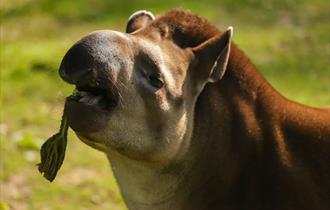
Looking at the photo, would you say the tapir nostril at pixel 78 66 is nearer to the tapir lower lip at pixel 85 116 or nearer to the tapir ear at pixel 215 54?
the tapir lower lip at pixel 85 116

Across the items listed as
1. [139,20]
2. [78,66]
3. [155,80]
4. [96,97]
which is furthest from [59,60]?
[78,66]

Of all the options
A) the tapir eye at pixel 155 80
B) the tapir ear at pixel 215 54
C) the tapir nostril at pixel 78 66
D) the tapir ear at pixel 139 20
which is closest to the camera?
the tapir nostril at pixel 78 66

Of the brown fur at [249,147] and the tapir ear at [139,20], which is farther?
the tapir ear at [139,20]

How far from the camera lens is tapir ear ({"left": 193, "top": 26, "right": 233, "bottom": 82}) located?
4367 mm

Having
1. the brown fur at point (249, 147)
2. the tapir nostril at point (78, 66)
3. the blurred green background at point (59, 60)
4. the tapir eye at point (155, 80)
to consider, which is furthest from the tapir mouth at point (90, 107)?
the brown fur at point (249, 147)

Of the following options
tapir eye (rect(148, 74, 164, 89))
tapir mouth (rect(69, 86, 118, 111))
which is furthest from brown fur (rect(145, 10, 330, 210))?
tapir mouth (rect(69, 86, 118, 111))

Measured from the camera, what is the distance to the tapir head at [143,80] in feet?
12.7

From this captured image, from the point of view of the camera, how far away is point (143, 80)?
4.14 m

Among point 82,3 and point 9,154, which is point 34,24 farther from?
point 9,154

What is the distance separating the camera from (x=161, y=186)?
438cm

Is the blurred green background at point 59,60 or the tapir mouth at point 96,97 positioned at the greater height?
the tapir mouth at point 96,97

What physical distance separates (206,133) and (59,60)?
17.0ft

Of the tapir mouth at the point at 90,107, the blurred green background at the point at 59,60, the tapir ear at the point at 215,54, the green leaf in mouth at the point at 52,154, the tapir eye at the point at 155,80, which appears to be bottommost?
the blurred green background at the point at 59,60

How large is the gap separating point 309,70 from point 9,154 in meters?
3.88
